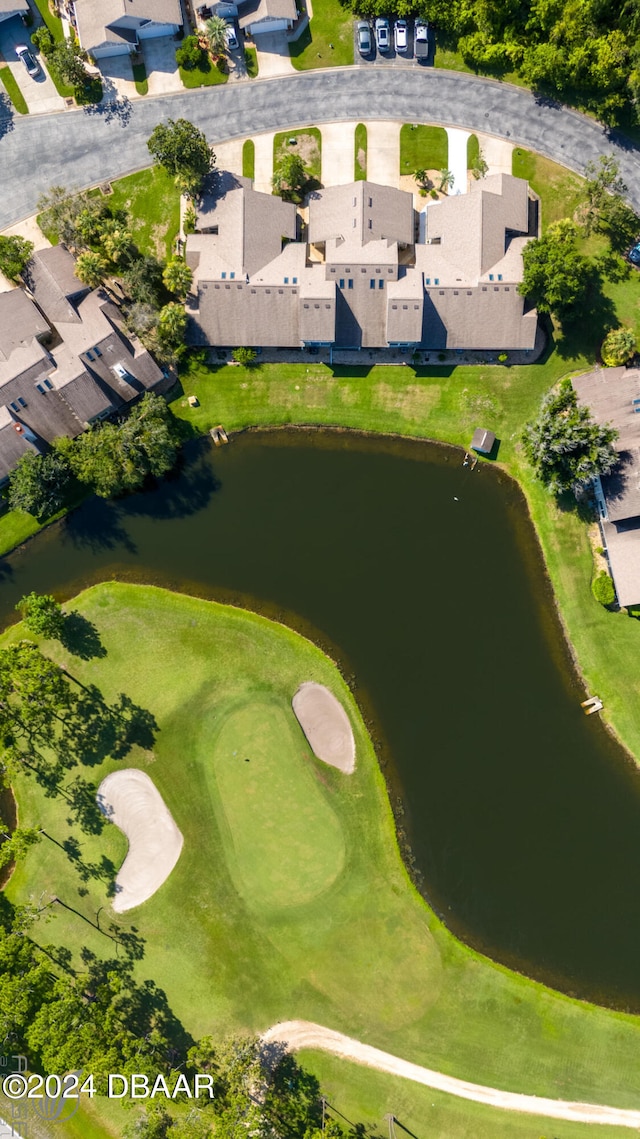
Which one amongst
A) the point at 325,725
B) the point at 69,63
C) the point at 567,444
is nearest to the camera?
the point at 567,444

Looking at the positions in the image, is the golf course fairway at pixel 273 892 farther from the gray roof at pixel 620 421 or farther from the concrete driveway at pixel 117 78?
the concrete driveway at pixel 117 78

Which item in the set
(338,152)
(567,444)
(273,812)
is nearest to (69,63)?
(338,152)

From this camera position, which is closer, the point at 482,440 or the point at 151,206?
the point at 482,440

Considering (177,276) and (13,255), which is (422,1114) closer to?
(177,276)

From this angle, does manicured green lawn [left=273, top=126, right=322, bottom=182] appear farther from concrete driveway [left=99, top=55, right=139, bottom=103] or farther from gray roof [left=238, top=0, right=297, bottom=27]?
concrete driveway [left=99, top=55, right=139, bottom=103]

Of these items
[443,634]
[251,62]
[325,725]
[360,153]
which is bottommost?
[325,725]

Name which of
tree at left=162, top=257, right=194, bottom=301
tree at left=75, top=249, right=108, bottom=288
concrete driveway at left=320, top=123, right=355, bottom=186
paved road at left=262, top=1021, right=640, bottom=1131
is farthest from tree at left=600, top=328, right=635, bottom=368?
paved road at left=262, top=1021, right=640, bottom=1131

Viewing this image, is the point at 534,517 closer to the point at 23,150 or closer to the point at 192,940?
the point at 192,940
